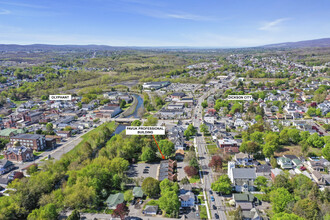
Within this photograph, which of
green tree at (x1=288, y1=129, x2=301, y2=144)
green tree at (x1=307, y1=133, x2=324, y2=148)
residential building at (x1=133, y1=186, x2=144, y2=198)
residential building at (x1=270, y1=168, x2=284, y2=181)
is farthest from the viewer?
green tree at (x1=288, y1=129, x2=301, y2=144)

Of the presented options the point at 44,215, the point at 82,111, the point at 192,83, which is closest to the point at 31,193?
the point at 44,215

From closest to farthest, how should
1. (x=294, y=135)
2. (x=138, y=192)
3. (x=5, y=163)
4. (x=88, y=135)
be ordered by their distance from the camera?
(x=138, y=192)
(x=5, y=163)
(x=294, y=135)
(x=88, y=135)

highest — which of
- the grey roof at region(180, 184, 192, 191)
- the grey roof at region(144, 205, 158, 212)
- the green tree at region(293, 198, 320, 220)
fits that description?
the green tree at region(293, 198, 320, 220)

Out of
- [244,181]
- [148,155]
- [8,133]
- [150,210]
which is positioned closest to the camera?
[150,210]

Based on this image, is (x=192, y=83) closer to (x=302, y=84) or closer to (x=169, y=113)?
(x=302, y=84)

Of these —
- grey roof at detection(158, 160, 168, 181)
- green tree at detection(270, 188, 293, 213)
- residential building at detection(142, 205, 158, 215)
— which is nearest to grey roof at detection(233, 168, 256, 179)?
green tree at detection(270, 188, 293, 213)

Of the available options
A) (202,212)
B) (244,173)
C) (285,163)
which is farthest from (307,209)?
(285,163)

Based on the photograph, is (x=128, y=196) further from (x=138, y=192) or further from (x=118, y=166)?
(x=118, y=166)

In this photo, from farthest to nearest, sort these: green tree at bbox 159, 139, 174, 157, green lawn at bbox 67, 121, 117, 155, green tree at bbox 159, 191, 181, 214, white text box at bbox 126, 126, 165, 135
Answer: green lawn at bbox 67, 121, 117, 155, white text box at bbox 126, 126, 165, 135, green tree at bbox 159, 139, 174, 157, green tree at bbox 159, 191, 181, 214

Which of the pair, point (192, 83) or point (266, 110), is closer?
point (266, 110)

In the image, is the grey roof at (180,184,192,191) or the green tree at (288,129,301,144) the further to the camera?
the green tree at (288,129,301,144)

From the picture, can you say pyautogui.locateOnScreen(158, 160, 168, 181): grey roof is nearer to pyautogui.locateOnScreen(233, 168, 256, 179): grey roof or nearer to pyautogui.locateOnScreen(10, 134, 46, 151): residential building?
pyautogui.locateOnScreen(233, 168, 256, 179): grey roof
